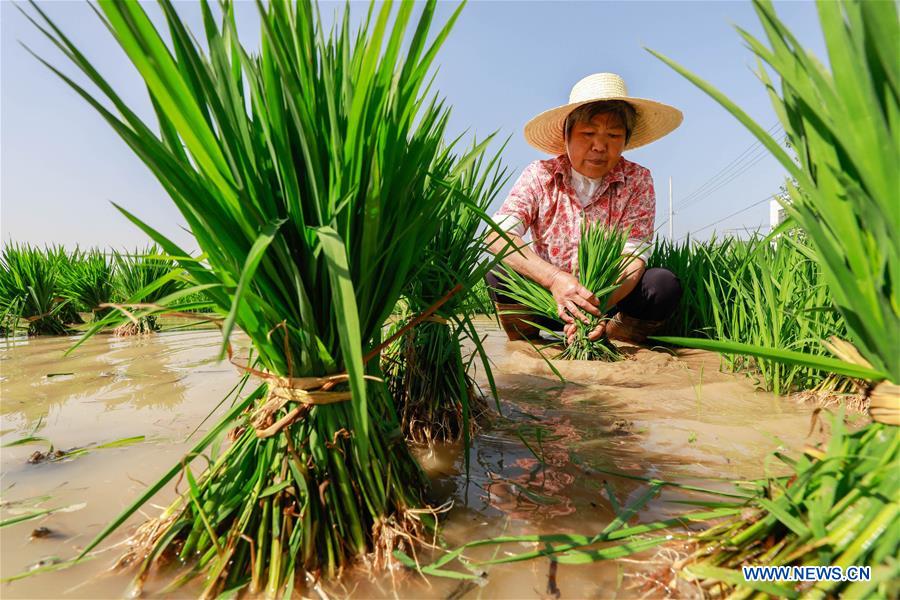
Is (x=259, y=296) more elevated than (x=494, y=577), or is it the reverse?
(x=259, y=296)

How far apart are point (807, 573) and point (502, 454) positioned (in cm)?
76

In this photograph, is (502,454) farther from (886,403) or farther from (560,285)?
(560,285)

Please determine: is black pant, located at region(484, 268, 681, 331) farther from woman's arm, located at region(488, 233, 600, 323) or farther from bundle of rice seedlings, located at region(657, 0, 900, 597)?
bundle of rice seedlings, located at region(657, 0, 900, 597)

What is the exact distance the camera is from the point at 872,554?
0.47 metres

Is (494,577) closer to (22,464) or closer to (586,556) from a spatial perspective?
(586,556)

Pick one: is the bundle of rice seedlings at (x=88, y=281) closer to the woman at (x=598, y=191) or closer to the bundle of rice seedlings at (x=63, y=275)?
the bundle of rice seedlings at (x=63, y=275)

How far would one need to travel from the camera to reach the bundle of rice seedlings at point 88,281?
4.96m

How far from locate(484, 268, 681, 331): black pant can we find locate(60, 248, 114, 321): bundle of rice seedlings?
4466 millimetres

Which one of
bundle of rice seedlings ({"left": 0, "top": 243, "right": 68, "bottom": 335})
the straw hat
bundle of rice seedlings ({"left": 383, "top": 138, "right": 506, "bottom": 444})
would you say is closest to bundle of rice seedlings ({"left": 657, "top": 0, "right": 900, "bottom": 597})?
bundle of rice seedlings ({"left": 383, "top": 138, "right": 506, "bottom": 444})

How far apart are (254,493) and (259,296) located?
302mm

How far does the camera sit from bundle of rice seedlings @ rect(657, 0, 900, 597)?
0.48 metres

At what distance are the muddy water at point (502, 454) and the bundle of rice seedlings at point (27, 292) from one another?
2.51 m

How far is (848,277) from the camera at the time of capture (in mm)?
514

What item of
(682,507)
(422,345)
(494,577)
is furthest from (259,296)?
(682,507)
